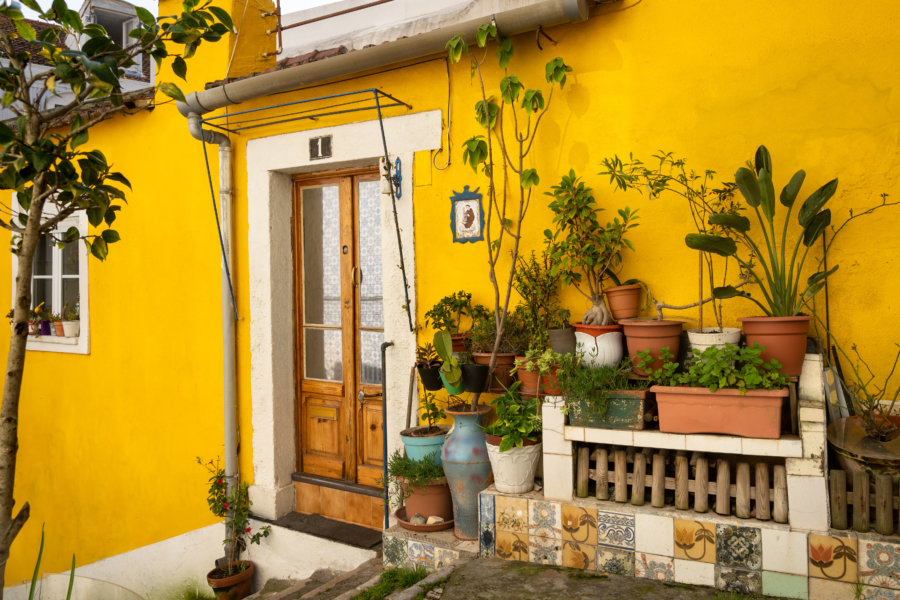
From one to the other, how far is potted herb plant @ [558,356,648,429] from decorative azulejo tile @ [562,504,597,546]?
41 centimetres

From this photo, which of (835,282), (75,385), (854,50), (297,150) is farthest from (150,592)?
(854,50)

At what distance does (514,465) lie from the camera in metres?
3.42

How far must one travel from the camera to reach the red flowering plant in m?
4.93

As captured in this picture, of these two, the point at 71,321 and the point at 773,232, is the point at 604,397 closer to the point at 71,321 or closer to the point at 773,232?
the point at 773,232

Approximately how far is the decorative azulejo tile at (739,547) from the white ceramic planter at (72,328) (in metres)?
5.99

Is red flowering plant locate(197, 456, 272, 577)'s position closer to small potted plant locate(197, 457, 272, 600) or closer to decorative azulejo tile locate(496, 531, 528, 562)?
small potted plant locate(197, 457, 272, 600)

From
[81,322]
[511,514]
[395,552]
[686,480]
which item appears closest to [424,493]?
[395,552]

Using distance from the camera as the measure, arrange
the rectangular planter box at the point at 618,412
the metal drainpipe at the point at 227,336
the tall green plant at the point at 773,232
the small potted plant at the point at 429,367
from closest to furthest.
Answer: the tall green plant at the point at 773,232 → the rectangular planter box at the point at 618,412 → the small potted plant at the point at 429,367 → the metal drainpipe at the point at 227,336

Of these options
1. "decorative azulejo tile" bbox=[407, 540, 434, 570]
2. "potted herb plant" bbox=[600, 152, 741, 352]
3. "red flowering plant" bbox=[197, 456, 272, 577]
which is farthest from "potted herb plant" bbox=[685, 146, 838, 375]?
"red flowering plant" bbox=[197, 456, 272, 577]

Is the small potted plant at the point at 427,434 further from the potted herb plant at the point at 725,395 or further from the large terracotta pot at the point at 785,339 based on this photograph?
the large terracotta pot at the point at 785,339

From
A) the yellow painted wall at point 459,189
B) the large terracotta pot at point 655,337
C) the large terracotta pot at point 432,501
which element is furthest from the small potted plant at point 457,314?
the large terracotta pot at point 655,337

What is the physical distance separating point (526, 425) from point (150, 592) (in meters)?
4.10

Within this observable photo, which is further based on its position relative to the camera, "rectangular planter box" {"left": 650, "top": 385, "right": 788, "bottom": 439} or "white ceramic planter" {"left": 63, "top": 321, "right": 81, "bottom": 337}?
"white ceramic planter" {"left": 63, "top": 321, "right": 81, "bottom": 337}

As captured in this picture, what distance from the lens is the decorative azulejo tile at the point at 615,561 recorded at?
3.12 m
